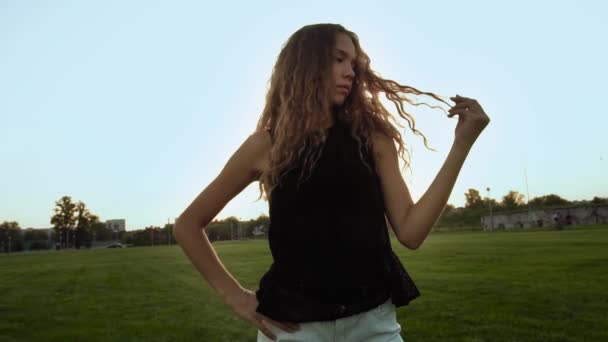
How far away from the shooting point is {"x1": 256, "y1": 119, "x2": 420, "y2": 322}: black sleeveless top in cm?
189

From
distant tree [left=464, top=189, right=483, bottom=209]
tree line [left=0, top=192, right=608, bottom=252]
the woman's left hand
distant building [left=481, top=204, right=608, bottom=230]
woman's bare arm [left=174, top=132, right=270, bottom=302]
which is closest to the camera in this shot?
the woman's left hand

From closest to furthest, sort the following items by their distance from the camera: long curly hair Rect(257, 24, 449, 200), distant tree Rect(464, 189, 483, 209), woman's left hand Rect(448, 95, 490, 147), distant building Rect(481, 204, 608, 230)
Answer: woman's left hand Rect(448, 95, 490, 147), long curly hair Rect(257, 24, 449, 200), distant building Rect(481, 204, 608, 230), distant tree Rect(464, 189, 483, 209)

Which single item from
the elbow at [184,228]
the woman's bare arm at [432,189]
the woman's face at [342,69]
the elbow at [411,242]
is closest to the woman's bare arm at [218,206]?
the elbow at [184,228]

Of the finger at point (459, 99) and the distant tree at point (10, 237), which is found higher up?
the distant tree at point (10, 237)

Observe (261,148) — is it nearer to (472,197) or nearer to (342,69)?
(342,69)

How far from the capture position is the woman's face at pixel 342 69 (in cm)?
229

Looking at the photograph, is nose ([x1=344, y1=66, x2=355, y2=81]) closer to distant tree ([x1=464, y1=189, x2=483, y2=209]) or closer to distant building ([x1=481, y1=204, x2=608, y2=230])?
distant building ([x1=481, y1=204, x2=608, y2=230])

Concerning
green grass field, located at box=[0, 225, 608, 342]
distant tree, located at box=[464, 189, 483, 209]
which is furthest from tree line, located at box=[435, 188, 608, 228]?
green grass field, located at box=[0, 225, 608, 342]

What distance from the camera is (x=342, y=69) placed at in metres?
2.31

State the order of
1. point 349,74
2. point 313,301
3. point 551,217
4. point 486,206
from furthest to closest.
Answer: point 486,206 → point 551,217 → point 349,74 → point 313,301

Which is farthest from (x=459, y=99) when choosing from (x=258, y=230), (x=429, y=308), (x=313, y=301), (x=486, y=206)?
(x=258, y=230)

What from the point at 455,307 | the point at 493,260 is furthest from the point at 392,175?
the point at 493,260

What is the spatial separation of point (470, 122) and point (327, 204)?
0.59 meters

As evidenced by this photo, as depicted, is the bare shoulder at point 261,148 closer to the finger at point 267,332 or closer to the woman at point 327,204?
the woman at point 327,204
